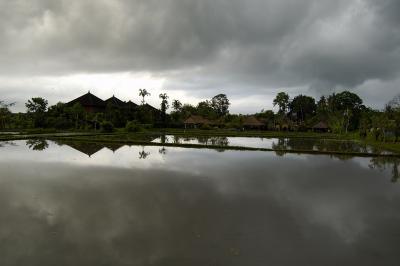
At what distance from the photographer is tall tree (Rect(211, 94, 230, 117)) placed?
81.7 meters

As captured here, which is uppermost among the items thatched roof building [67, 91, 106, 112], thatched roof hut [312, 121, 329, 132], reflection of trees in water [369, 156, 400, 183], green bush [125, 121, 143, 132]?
thatched roof building [67, 91, 106, 112]

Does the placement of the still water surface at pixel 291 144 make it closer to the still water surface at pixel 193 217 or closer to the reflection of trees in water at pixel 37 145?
the reflection of trees in water at pixel 37 145

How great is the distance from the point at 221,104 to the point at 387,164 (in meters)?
64.8

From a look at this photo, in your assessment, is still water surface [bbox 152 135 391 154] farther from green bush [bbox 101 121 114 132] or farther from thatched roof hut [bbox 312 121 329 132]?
thatched roof hut [bbox 312 121 329 132]

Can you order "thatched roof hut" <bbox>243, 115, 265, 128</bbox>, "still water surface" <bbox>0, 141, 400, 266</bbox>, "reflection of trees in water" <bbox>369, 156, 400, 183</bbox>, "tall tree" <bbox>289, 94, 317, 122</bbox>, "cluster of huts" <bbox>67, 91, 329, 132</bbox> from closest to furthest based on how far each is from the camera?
"still water surface" <bbox>0, 141, 400, 266</bbox>
"reflection of trees in water" <bbox>369, 156, 400, 183</bbox>
"cluster of huts" <bbox>67, 91, 329, 132</bbox>
"thatched roof hut" <bbox>243, 115, 265, 128</bbox>
"tall tree" <bbox>289, 94, 317, 122</bbox>

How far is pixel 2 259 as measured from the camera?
537 centimetres

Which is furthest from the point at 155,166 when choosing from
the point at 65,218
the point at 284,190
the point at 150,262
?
the point at 150,262

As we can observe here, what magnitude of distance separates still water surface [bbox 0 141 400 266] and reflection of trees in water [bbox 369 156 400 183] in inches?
80.1

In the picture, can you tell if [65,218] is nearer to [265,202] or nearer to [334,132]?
[265,202]

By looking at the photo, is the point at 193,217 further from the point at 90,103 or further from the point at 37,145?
the point at 90,103

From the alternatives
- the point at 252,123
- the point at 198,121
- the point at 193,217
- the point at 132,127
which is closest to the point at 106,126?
the point at 132,127

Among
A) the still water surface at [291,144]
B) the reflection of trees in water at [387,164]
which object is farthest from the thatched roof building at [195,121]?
the reflection of trees in water at [387,164]

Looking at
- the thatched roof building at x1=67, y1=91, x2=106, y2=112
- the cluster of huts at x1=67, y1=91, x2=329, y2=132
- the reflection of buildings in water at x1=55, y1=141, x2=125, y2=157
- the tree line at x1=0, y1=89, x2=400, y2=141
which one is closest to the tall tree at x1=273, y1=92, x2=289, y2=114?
the tree line at x1=0, y1=89, x2=400, y2=141

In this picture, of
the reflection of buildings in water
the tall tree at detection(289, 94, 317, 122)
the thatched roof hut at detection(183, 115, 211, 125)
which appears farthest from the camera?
the tall tree at detection(289, 94, 317, 122)
